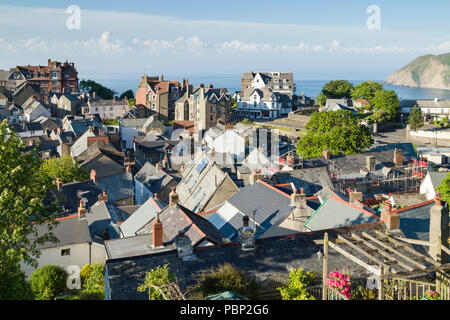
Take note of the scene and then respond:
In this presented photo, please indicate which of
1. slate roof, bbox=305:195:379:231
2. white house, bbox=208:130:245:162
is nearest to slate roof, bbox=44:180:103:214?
white house, bbox=208:130:245:162

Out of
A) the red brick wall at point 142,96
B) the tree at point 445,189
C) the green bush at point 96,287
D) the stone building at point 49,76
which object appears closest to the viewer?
the green bush at point 96,287

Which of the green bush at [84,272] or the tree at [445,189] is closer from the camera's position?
the green bush at [84,272]

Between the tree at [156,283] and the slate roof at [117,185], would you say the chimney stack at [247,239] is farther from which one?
the slate roof at [117,185]

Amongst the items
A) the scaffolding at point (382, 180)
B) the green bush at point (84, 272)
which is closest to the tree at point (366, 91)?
the scaffolding at point (382, 180)

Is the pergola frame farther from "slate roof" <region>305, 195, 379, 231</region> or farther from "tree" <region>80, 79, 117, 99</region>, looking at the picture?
"tree" <region>80, 79, 117, 99</region>

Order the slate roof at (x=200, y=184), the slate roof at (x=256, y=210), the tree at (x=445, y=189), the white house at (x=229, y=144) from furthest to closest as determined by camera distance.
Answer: the white house at (x=229, y=144), the slate roof at (x=200, y=184), the tree at (x=445, y=189), the slate roof at (x=256, y=210)
